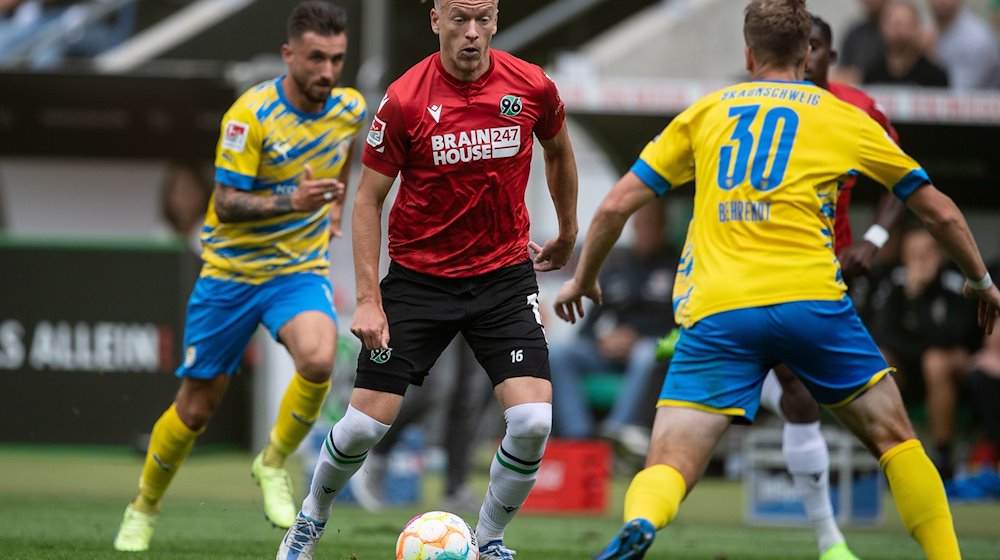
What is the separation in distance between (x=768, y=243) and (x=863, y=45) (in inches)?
377

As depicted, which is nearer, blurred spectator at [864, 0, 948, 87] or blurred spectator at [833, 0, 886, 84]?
blurred spectator at [864, 0, 948, 87]

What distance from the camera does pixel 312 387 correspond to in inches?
304

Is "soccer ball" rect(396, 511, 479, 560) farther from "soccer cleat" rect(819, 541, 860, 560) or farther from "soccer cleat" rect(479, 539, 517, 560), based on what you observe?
"soccer cleat" rect(819, 541, 860, 560)

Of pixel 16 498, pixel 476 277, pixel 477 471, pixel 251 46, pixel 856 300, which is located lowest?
pixel 477 471

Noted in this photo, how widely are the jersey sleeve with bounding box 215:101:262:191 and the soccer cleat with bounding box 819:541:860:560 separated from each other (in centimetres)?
348

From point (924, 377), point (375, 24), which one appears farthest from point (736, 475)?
point (375, 24)

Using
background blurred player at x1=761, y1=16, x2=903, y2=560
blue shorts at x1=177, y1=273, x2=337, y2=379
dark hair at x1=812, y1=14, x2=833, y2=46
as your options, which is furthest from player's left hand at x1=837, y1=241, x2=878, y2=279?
blue shorts at x1=177, y1=273, x2=337, y2=379

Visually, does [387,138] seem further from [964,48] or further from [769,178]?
[964,48]

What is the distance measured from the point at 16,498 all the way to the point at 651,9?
33.4ft

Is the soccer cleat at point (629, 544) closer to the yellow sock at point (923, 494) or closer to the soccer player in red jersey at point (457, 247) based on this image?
the soccer player in red jersey at point (457, 247)

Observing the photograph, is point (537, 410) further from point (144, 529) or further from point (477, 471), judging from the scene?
point (477, 471)

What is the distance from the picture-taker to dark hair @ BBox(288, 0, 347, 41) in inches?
312

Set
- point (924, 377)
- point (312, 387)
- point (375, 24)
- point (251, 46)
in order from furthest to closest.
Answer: point (251, 46), point (375, 24), point (924, 377), point (312, 387)

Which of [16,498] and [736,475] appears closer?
[16,498]
